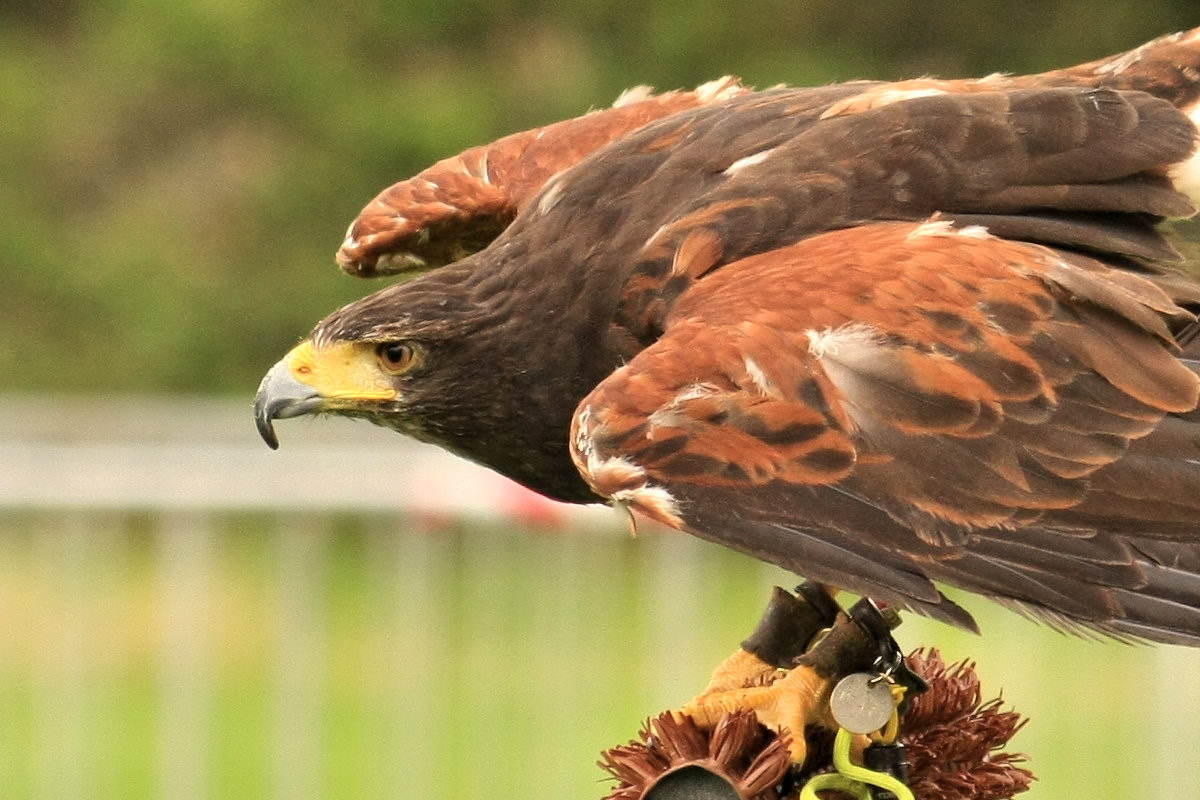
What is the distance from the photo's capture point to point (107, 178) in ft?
46.0

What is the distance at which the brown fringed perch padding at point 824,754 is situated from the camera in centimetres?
256

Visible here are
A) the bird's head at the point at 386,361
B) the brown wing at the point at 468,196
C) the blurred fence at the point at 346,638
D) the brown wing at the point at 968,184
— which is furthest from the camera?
the blurred fence at the point at 346,638

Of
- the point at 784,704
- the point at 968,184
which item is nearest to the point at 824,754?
the point at 784,704

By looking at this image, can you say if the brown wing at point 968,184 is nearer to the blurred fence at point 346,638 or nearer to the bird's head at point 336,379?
the bird's head at point 336,379

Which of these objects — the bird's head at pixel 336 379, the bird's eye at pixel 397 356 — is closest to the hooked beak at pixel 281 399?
the bird's head at pixel 336 379

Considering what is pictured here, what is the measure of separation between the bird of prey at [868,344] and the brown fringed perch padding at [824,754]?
0.20 meters

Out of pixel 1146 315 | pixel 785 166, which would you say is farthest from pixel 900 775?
pixel 785 166

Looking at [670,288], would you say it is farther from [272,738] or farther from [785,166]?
[272,738]

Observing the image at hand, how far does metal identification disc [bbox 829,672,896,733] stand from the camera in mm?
2586

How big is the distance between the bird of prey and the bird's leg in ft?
0.75

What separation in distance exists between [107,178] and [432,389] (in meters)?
11.3

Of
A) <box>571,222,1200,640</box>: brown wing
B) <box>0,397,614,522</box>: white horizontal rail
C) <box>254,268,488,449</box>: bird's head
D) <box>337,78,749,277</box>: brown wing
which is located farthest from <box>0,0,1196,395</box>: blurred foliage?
<box>571,222,1200,640</box>: brown wing

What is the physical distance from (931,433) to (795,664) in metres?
0.42

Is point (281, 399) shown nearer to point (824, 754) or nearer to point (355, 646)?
point (824, 754)
